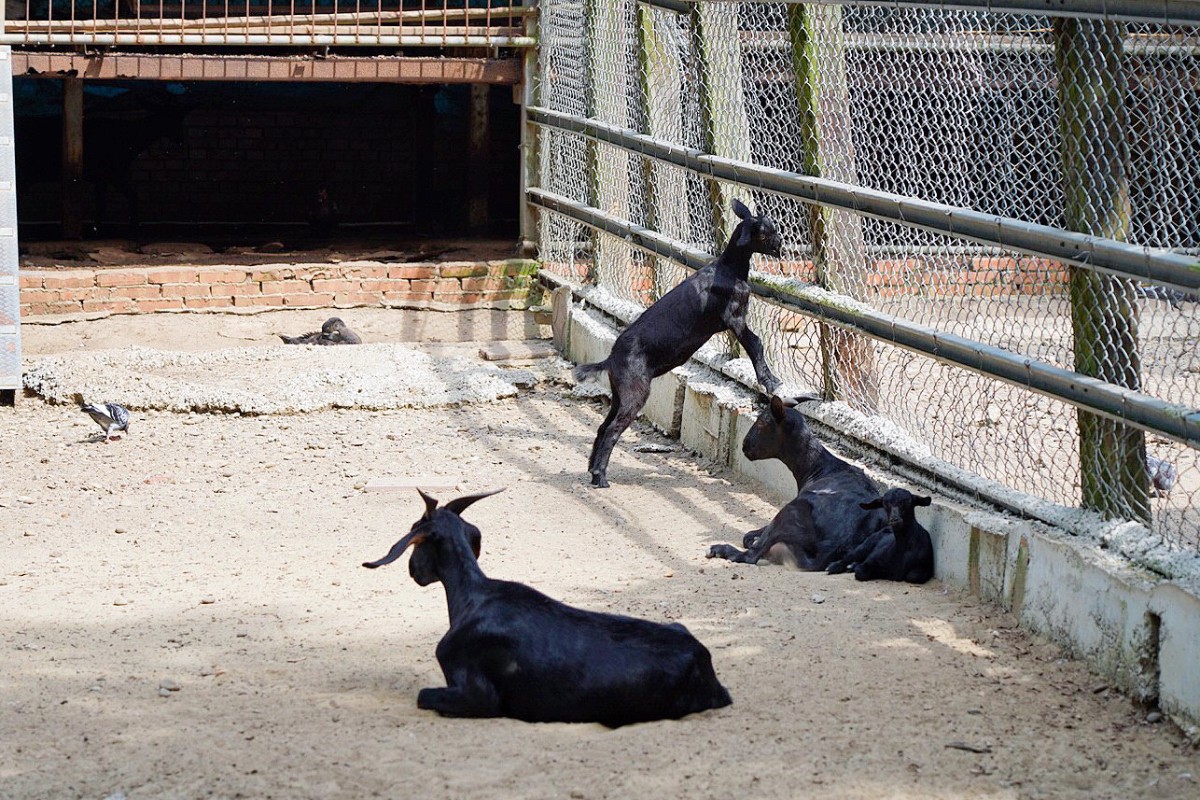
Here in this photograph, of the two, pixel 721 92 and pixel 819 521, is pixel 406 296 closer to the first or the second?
pixel 721 92

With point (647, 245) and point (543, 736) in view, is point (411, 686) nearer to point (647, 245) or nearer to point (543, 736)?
point (543, 736)

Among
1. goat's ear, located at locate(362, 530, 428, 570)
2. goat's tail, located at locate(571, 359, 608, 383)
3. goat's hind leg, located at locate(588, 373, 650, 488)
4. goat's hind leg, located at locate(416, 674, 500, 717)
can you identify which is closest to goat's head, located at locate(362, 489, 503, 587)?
goat's ear, located at locate(362, 530, 428, 570)

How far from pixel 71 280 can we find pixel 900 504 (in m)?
8.32

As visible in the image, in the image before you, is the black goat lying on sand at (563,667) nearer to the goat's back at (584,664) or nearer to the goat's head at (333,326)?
the goat's back at (584,664)

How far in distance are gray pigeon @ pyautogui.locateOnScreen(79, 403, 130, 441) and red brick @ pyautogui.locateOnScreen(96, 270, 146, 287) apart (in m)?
3.51

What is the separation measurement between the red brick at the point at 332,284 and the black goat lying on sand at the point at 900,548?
7.44 m

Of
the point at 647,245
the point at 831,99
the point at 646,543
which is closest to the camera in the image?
the point at 646,543

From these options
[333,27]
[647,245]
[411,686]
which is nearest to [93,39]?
[333,27]

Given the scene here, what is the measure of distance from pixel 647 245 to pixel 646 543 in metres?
3.15

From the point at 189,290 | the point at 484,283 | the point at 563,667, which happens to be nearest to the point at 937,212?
the point at 563,667

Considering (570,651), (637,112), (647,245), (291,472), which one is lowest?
(291,472)

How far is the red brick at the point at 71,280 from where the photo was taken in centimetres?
1170

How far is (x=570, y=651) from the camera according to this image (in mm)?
4117

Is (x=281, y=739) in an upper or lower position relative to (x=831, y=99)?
lower
